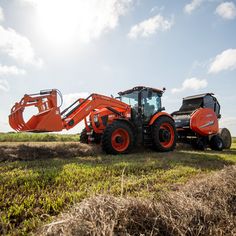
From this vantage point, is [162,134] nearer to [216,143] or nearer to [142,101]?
[142,101]

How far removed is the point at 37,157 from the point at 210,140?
31.9 ft

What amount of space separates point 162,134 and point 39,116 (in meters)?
4.98

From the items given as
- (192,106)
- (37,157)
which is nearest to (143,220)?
(37,157)

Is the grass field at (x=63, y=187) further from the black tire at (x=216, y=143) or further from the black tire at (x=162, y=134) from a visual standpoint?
the black tire at (x=216, y=143)

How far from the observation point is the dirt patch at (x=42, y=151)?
610cm

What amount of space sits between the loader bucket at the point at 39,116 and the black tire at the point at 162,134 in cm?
382

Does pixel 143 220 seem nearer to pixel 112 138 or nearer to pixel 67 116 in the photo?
pixel 112 138

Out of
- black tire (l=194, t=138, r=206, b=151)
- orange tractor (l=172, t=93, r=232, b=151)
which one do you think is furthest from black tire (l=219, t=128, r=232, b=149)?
black tire (l=194, t=138, r=206, b=151)

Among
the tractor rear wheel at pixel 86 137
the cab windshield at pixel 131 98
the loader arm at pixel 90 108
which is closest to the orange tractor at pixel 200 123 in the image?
the cab windshield at pixel 131 98

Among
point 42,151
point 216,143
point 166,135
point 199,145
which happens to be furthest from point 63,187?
point 216,143

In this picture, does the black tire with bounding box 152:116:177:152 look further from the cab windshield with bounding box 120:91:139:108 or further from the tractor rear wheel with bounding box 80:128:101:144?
the tractor rear wheel with bounding box 80:128:101:144

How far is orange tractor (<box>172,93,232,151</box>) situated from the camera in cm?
1134

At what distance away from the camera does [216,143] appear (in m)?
12.2

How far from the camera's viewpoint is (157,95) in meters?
10.0
